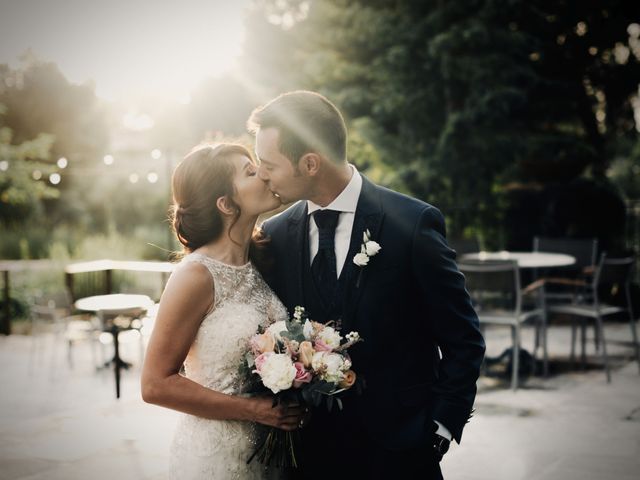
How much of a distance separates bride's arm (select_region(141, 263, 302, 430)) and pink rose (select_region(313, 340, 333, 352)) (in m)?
0.23

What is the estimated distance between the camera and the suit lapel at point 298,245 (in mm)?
2465

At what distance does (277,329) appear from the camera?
227 cm

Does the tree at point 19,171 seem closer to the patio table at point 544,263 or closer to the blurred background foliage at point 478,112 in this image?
the blurred background foliage at point 478,112

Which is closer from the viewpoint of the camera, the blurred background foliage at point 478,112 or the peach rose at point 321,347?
the peach rose at point 321,347

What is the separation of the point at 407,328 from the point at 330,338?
0.35m

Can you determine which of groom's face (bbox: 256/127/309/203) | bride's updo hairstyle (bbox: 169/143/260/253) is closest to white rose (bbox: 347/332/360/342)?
groom's face (bbox: 256/127/309/203)

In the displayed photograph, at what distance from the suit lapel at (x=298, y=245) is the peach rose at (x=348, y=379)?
0.35 meters

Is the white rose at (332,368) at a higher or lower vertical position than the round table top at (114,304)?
higher

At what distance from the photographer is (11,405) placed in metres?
6.88

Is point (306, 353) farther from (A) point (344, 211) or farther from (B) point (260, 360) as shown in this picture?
(A) point (344, 211)

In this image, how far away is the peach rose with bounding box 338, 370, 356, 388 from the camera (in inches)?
85.1

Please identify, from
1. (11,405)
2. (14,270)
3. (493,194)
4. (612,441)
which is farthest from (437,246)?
(14,270)

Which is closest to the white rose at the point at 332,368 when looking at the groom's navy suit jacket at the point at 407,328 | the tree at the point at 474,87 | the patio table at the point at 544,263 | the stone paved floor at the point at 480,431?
the groom's navy suit jacket at the point at 407,328

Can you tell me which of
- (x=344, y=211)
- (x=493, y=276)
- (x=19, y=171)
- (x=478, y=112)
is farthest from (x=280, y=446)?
(x=19, y=171)
